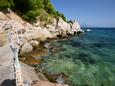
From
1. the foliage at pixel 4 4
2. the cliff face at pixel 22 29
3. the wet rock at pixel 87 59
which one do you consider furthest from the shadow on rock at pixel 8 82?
the foliage at pixel 4 4

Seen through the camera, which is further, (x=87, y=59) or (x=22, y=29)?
(x=22, y=29)

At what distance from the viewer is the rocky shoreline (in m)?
31.1

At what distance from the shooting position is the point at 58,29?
6256 centimetres

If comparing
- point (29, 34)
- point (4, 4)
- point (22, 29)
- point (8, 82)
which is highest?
point (4, 4)

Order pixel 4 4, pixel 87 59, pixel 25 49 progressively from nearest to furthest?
pixel 87 59 < pixel 25 49 < pixel 4 4

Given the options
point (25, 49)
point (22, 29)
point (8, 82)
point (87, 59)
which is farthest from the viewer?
point (22, 29)

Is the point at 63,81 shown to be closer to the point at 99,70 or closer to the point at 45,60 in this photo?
the point at 99,70

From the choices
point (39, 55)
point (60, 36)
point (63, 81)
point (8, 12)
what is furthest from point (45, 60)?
point (60, 36)

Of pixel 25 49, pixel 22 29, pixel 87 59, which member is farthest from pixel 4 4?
pixel 87 59

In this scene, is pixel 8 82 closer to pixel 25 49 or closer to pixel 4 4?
pixel 25 49

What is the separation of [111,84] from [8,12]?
35431 millimetres

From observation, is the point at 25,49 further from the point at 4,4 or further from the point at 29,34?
the point at 4,4

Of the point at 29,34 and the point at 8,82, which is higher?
the point at 29,34

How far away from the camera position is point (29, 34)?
→ 43094 millimetres
